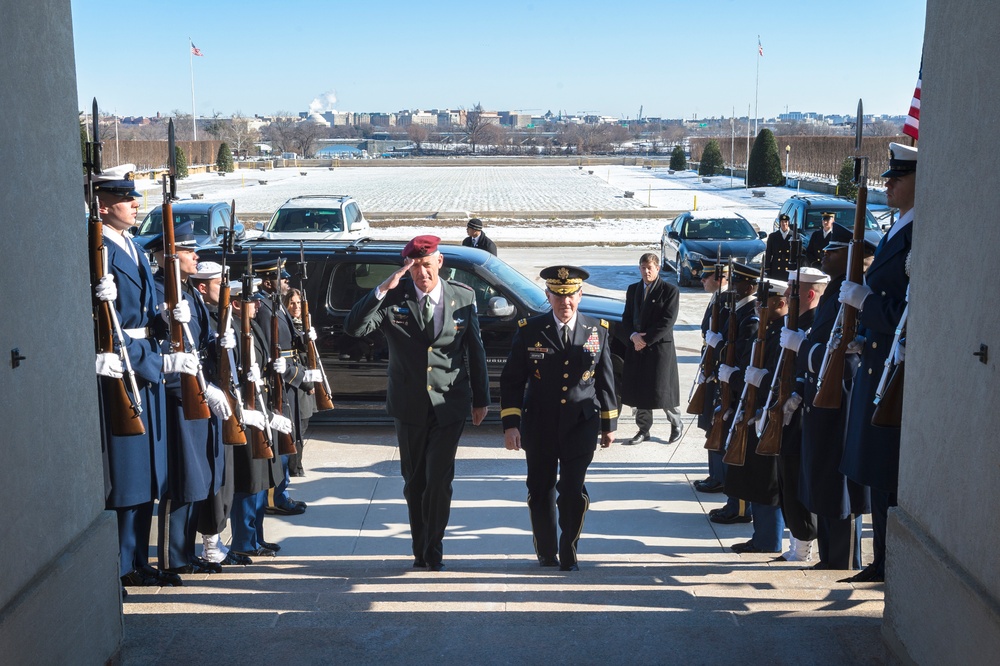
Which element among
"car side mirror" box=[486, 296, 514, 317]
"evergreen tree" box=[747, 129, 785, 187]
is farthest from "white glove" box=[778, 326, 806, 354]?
Result: "evergreen tree" box=[747, 129, 785, 187]

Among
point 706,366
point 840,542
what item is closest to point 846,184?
point 706,366

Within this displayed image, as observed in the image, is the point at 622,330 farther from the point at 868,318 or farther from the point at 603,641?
the point at 603,641

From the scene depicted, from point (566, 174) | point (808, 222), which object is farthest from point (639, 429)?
point (566, 174)

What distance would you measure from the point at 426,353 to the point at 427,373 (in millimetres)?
139

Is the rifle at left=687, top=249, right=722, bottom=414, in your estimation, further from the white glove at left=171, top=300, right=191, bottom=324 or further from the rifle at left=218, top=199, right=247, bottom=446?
the white glove at left=171, top=300, right=191, bottom=324

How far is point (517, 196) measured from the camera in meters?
50.0

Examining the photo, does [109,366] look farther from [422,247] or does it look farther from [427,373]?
[422,247]

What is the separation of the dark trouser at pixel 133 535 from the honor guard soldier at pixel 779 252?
13.8 ft

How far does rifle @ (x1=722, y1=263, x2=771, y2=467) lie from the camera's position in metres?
6.44

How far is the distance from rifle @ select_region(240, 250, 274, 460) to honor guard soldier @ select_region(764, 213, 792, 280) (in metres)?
3.41

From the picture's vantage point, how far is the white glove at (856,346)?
5395 millimetres

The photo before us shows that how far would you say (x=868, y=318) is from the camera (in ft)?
16.7

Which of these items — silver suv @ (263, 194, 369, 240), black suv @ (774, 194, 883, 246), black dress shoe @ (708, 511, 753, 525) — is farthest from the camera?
black suv @ (774, 194, 883, 246)

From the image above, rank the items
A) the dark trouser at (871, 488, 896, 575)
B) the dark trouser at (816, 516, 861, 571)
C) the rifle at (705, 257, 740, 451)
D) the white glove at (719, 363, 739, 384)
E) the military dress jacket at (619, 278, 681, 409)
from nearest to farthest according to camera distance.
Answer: the dark trouser at (871, 488, 896, 575) → the dark trouser at (816, 516, 861, 571) → the white glove at (719, 363, 739, 384) → the rifle at (705, 257, 740, 451) → the military dress jacket at (619, 278, 681, 409)
